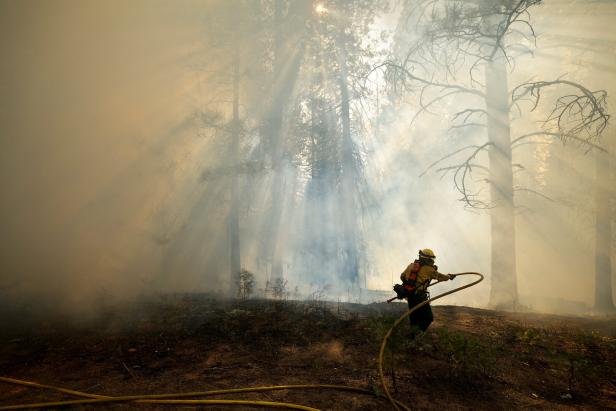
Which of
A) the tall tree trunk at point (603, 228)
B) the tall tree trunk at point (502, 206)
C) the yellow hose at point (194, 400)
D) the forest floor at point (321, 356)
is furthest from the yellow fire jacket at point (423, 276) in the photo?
the tall tree trunk at point (603, 228)

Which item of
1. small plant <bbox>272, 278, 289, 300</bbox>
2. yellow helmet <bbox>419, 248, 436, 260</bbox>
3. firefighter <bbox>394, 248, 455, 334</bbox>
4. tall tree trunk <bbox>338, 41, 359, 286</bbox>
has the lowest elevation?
small plant <bbox>272, 278, 289, 300</bbox>

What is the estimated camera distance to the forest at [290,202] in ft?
16.3

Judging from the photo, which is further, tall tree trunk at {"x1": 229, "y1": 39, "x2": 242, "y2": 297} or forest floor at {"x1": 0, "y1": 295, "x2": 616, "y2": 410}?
tall tree trunk at {"x1": 229, "y1": 39, "x2": 242, "y2": 297}

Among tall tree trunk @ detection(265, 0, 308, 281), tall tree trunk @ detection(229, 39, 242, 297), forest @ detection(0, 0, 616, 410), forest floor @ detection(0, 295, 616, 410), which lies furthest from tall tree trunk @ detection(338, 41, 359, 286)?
forest floor @ detection(0, 295, 616, 410)

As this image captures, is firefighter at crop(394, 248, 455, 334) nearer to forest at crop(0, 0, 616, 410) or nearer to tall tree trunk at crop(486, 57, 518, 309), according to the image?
→ forest at crop(0, 0, 616, 410)

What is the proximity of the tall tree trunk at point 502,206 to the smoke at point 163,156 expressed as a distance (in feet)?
13.4

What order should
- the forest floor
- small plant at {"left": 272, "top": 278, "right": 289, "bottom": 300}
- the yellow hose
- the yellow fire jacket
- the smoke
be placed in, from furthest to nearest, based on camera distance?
the smoke < small plant at {"left": 272, "top": 278, "right": 289, "bottom": 300} < the yellow fire jacket < the forest floor < the yellow hose

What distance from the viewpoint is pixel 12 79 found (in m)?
15.0

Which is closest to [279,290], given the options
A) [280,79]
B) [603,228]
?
[280,79]

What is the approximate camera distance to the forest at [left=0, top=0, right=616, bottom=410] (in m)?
4.97

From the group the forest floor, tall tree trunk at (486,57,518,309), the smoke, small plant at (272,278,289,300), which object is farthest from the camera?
the smoke

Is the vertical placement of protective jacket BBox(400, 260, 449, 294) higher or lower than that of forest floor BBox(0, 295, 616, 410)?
higher

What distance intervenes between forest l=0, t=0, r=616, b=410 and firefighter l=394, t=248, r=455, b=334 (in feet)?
0.11

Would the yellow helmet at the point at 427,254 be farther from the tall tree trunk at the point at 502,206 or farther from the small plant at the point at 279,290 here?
the tall tree trunk at the point at 502,206
